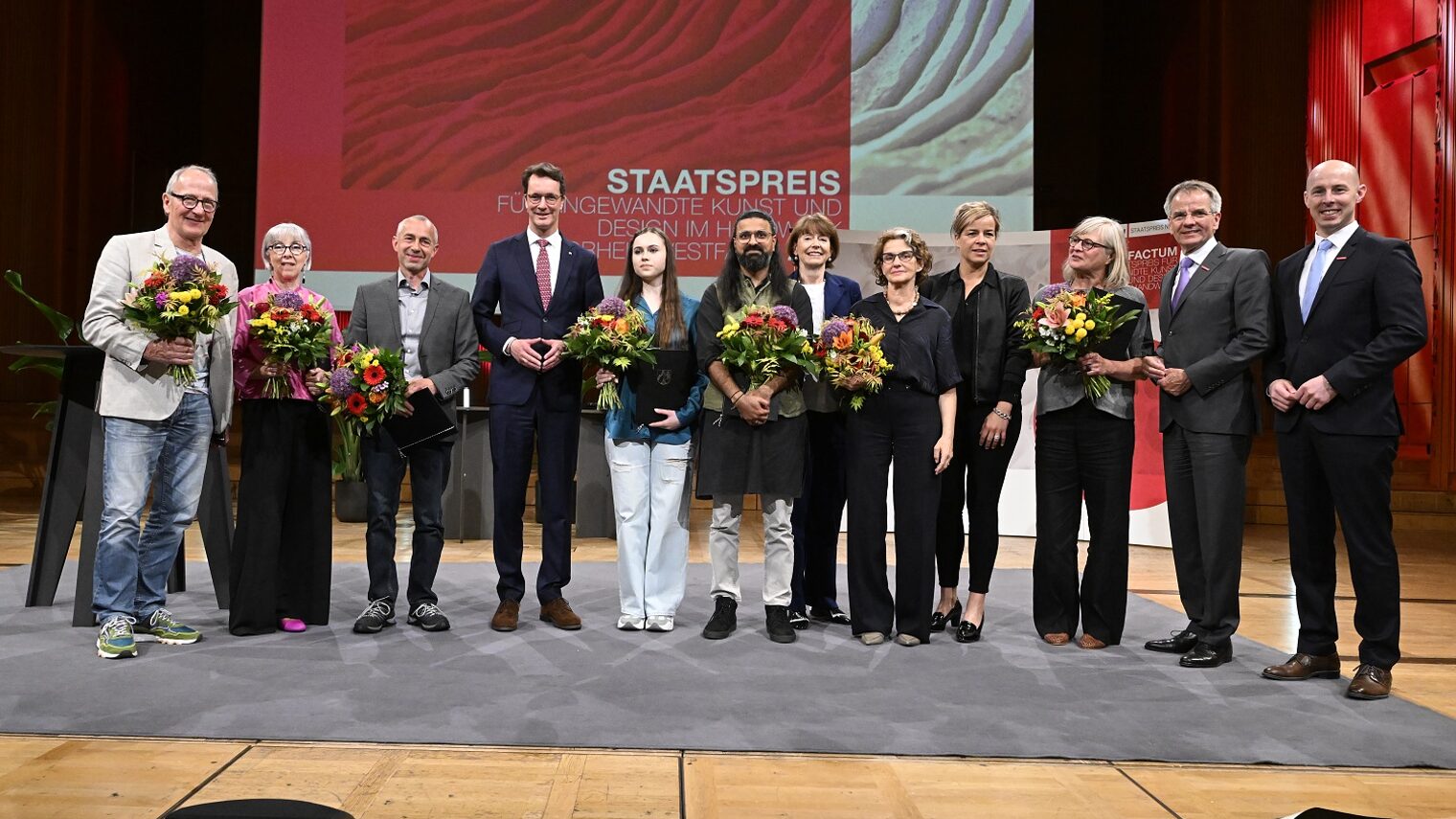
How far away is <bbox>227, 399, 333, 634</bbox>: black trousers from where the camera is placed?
3.82 m

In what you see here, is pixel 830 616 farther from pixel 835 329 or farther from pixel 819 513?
pixel 835 329

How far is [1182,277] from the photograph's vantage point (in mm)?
3816

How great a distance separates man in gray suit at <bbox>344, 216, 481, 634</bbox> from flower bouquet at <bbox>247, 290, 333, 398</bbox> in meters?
0.27

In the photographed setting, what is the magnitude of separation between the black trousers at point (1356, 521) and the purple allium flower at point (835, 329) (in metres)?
1.49

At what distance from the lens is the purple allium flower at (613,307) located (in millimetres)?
3789

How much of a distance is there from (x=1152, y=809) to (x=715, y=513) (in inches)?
81.8

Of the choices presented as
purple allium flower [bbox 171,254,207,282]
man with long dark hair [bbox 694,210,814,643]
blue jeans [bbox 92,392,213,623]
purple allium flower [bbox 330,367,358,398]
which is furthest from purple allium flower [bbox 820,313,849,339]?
blue jeans [bbox 92,392,213,623]

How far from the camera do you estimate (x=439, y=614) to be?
13.0 feet

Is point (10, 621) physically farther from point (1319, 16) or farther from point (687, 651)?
point (1319, 16)

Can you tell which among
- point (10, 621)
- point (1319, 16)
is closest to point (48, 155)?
point (10, 621)

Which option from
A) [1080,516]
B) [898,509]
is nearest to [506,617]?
[898,509]

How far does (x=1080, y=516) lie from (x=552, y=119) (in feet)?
19.6

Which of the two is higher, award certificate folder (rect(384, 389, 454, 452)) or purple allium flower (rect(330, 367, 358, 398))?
purple allium flower (rect(330, 367, 358, 398))

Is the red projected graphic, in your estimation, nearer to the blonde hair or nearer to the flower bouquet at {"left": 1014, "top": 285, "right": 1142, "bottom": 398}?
the blonde hair
